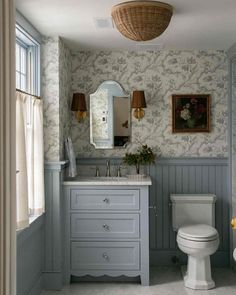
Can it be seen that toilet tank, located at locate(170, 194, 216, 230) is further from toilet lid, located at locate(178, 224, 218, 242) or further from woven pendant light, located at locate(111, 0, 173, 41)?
woven pendant light, located at locate(111, 0, 173, 41)

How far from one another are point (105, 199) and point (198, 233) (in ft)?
3.07

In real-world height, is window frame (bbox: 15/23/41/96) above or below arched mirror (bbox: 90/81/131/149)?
above

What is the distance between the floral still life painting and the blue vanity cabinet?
1005 millimetres

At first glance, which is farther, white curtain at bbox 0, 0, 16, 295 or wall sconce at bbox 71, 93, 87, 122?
wall sconce at bbox 71, 93, 87, 122

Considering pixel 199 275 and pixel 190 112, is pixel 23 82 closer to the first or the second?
pixel 190 112

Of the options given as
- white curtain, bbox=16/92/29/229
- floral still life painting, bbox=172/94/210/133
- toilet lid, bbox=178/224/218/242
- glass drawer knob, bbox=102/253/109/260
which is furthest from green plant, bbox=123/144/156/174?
white curtain, bbox=16/92/29/229

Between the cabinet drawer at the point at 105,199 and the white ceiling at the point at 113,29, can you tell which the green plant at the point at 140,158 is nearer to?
the cabinet drawer at the point at 105,199

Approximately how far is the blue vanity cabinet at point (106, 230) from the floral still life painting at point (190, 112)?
1005mm

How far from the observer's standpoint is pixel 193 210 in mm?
4230

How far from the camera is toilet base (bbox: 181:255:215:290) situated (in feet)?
12.5

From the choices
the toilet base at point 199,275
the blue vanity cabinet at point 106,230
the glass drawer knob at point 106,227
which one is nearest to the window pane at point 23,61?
the blue vanity cabinet at point 106,230

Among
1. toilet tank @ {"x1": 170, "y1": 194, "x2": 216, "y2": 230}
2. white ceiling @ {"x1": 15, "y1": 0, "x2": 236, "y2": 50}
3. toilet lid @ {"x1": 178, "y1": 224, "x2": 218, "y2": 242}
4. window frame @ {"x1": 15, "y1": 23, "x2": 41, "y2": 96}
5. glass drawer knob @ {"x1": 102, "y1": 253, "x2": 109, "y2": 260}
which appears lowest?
glass drawer knob @ {"x1": 102, "y1": 253, "x2": 109, "y2": 260}

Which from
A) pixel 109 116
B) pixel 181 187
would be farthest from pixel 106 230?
pixel 109 116

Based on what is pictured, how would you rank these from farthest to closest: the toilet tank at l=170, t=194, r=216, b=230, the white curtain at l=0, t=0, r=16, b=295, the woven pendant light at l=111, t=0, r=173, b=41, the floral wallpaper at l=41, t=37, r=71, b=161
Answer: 1. the toilet tank at l=170, t=194, r=216, b=230
2. the floral wallpaper at l=41, t=37, r=71, b=161
3. the woven pendant light at l=111, t=0, r=173, b=41
4. the white curtain at l=0, t=0, r=16, b=295
